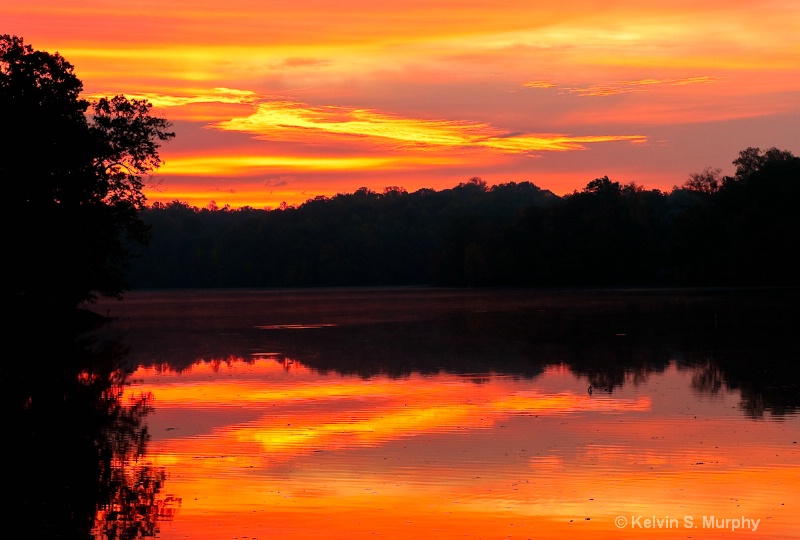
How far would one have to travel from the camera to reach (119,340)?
43938mm

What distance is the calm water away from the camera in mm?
11406

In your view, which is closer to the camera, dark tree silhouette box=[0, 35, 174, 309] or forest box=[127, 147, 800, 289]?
dark tree silhouette box=[0, 35, 174, 309]

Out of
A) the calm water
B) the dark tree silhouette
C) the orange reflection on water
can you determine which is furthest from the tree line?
the orange reflection on water

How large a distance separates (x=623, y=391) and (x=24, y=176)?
3150 cm

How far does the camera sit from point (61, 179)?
1922 inches

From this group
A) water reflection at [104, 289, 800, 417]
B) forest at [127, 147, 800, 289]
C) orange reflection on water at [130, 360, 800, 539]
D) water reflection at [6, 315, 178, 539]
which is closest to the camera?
orange reflection on water at [130, 360, 800, 539]

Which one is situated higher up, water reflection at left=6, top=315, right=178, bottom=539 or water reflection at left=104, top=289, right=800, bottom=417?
water reflection at left=104, top=289, right=800, bottom=417

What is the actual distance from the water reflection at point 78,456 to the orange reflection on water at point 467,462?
0.43 meters

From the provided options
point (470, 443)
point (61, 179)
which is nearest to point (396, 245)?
point (61, 179)

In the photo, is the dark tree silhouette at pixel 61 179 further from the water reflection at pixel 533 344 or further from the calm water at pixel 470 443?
the calm water at pixel 470 443

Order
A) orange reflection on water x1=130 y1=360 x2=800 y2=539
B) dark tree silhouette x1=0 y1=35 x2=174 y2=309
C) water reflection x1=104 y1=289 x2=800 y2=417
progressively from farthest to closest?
dark tree silhouette x1=0 y1=35 x2=174 y2=309 < water reflection x1=104 y1=289 x2=800 y2=417 < orange reflection on water x1=130 y1=360 x2=800 y2=539

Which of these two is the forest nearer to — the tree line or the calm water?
the tree line

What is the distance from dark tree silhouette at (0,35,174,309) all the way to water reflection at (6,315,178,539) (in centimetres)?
1715

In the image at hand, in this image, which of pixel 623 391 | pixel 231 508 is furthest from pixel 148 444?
pixel 623 391
